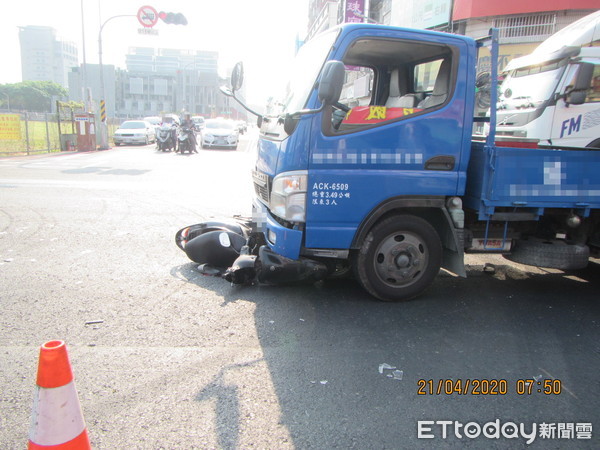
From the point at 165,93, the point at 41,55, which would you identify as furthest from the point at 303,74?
the point at 41,55

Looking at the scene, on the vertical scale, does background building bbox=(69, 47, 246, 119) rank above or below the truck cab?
above

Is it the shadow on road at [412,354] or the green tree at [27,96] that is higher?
the green tree at [27,96]

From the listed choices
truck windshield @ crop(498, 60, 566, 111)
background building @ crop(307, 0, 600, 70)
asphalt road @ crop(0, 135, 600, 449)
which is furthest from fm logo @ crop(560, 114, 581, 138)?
background building @ crop(307, 0, 600, 70)

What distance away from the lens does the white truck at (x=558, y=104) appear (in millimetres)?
6875

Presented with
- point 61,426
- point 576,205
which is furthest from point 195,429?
point 576,205

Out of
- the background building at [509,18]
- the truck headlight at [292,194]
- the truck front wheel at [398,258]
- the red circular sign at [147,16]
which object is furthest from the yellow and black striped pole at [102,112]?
the truck front wheel at [398,258]

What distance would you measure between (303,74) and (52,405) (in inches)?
141

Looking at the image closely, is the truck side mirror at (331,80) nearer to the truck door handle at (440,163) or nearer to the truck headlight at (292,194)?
the truck headlight at (292,194)

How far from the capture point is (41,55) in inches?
5002

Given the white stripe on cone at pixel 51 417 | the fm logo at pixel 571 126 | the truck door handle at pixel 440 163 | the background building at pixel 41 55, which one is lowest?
the white stripe on cone at pixel 51 417

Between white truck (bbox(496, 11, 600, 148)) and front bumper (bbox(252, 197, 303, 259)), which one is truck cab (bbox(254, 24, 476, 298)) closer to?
front bumper (bbox(252, 197, 303, 259))

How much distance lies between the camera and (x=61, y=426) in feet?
6.34

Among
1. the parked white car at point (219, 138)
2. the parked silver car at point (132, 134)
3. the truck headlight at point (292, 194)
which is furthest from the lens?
the parked silver car at point (132, 134)

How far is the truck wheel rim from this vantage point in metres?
4.42
